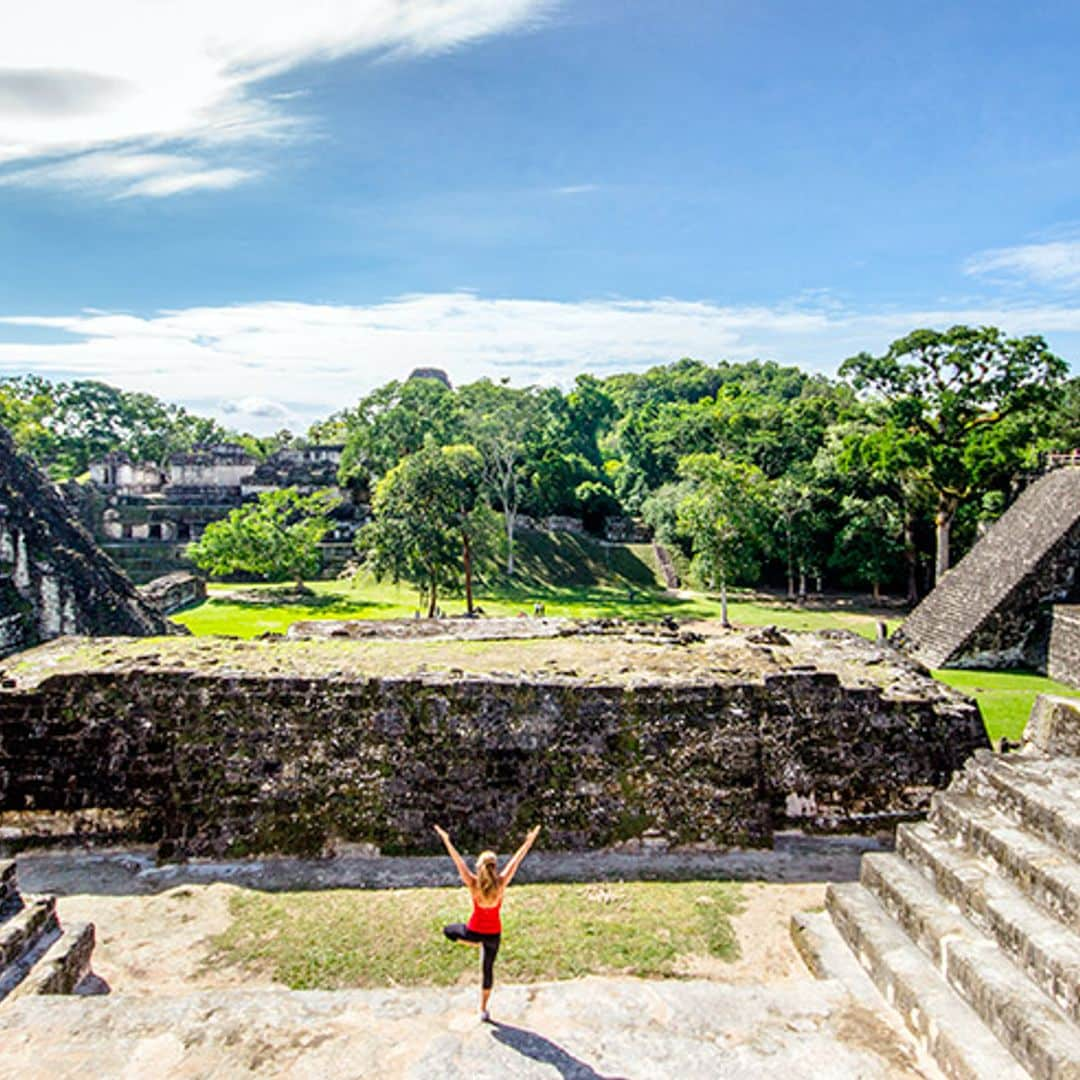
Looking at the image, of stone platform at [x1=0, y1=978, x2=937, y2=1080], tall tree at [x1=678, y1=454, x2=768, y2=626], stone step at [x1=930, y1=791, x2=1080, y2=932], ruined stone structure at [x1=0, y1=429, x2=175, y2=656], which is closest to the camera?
stone platform at [x1=0, y1=978, x2=937, y2=1080]

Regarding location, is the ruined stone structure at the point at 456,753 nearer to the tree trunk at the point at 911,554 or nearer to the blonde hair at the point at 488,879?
the blonde hair at the point at 488,879

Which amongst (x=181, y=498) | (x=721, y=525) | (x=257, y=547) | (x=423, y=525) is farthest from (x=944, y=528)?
(x=181, y=498)

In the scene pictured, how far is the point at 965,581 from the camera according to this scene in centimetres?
1780

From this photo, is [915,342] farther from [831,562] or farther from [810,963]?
[810,963]

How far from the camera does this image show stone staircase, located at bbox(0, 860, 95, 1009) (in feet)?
14.5

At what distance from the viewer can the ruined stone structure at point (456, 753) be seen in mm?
6738

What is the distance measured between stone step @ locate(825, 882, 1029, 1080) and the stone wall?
1.75 metres

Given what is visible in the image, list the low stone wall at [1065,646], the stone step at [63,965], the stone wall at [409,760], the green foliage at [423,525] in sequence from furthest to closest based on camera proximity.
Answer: the green foliage at [423,525]
the low stone wall at [1065,646]
the stone wall at [409,760]
the stone step at [63,965]

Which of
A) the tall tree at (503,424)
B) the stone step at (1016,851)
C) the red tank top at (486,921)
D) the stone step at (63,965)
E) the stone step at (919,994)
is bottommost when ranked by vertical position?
the stone step at (63,965)

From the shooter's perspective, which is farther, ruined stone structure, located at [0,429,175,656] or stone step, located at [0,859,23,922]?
ruined stone structure, located at [0,429,175,656]

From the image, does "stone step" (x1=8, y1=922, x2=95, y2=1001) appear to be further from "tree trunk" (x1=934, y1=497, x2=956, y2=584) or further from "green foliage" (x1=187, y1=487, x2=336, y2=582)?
"tree trunk" (x1=934, y1=497, x2=956, y2=584)

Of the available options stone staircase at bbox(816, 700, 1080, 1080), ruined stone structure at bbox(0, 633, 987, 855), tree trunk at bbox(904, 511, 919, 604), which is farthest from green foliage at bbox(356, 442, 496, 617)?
stone staircase at bbox(816, 700, 1080, 1080)

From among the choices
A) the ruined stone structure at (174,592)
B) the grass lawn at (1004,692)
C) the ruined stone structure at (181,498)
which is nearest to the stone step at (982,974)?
the grass lawn at (1004,692)

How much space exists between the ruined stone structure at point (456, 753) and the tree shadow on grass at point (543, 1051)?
2773 mm
